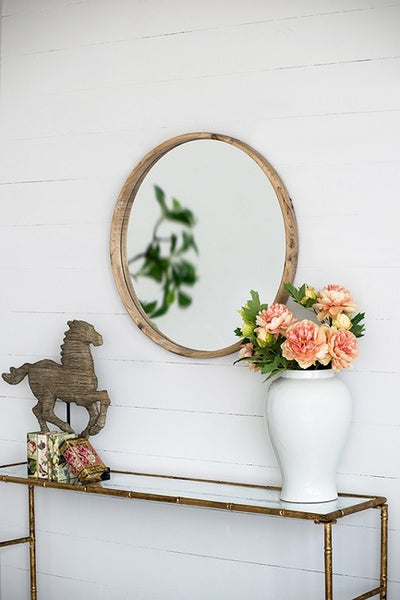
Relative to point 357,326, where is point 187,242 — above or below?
above

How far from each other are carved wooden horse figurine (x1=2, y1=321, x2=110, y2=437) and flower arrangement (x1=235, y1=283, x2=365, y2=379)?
1.92ft

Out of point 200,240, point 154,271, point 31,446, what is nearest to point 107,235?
point 154,271

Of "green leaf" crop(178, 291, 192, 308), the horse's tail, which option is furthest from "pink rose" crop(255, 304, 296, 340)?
the horse's tail

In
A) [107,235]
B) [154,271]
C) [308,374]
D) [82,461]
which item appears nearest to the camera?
[308,374]

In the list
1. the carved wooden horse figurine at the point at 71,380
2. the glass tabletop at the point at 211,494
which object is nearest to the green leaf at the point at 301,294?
the glass tabletop at the point at 211,494

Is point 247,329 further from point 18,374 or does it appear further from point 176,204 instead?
point 18,374

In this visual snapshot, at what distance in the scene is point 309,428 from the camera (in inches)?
95.1

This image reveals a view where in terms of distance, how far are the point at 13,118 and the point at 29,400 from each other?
0.97 m

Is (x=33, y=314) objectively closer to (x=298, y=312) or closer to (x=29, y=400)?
(x=29, y=400)

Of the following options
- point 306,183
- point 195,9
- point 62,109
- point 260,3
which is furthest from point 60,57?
point 306,183

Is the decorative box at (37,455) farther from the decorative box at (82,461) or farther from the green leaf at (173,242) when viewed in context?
the green leaf at (173,242)

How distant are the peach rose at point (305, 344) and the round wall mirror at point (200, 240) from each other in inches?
12.5

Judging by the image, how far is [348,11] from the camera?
264 cm

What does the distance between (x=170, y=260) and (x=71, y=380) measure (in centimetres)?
50
